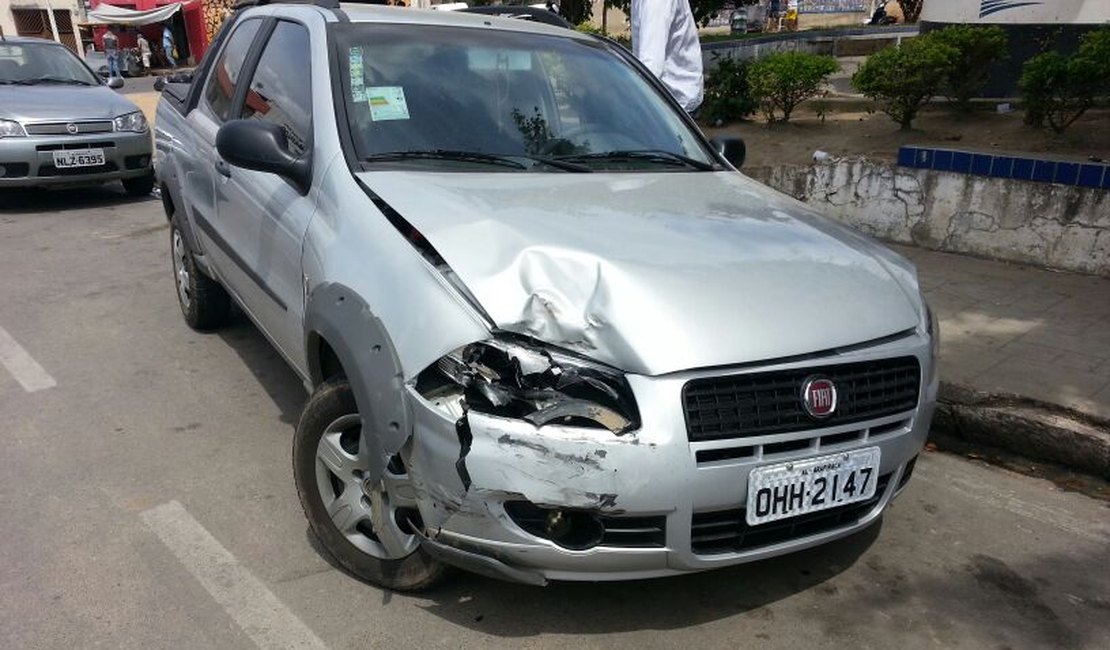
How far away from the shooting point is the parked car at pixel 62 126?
8.23 m

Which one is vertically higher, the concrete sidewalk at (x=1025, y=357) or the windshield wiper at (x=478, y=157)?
the windshield wiper at (x=478, y=157)

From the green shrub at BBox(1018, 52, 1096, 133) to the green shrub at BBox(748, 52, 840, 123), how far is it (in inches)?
88.8

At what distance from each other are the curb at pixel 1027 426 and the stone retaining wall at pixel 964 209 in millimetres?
2333

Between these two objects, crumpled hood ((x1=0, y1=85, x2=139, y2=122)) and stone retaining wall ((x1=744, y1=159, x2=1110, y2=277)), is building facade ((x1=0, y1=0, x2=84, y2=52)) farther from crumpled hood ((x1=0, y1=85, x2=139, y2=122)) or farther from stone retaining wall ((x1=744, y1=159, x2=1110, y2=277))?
stone retaining wall ((x1=744, y1=159, x2=1110, y2=277))

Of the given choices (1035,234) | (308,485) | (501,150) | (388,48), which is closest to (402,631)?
(308,485)

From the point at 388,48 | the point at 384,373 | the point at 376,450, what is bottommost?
the point at 376,450

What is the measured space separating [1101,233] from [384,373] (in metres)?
5.24

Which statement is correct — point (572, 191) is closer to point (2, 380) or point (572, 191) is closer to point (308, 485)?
point (308, 485)

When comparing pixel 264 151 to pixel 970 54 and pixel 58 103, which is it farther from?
pixel 970 54

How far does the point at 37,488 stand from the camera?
3549 mm

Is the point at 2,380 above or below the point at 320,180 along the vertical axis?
below

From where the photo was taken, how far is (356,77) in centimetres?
338

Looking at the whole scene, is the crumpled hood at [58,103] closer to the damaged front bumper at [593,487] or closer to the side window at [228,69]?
the side window at [228,69]

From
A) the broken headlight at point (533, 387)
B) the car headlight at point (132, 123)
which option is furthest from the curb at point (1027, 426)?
the car headlight at point (132, 123)
